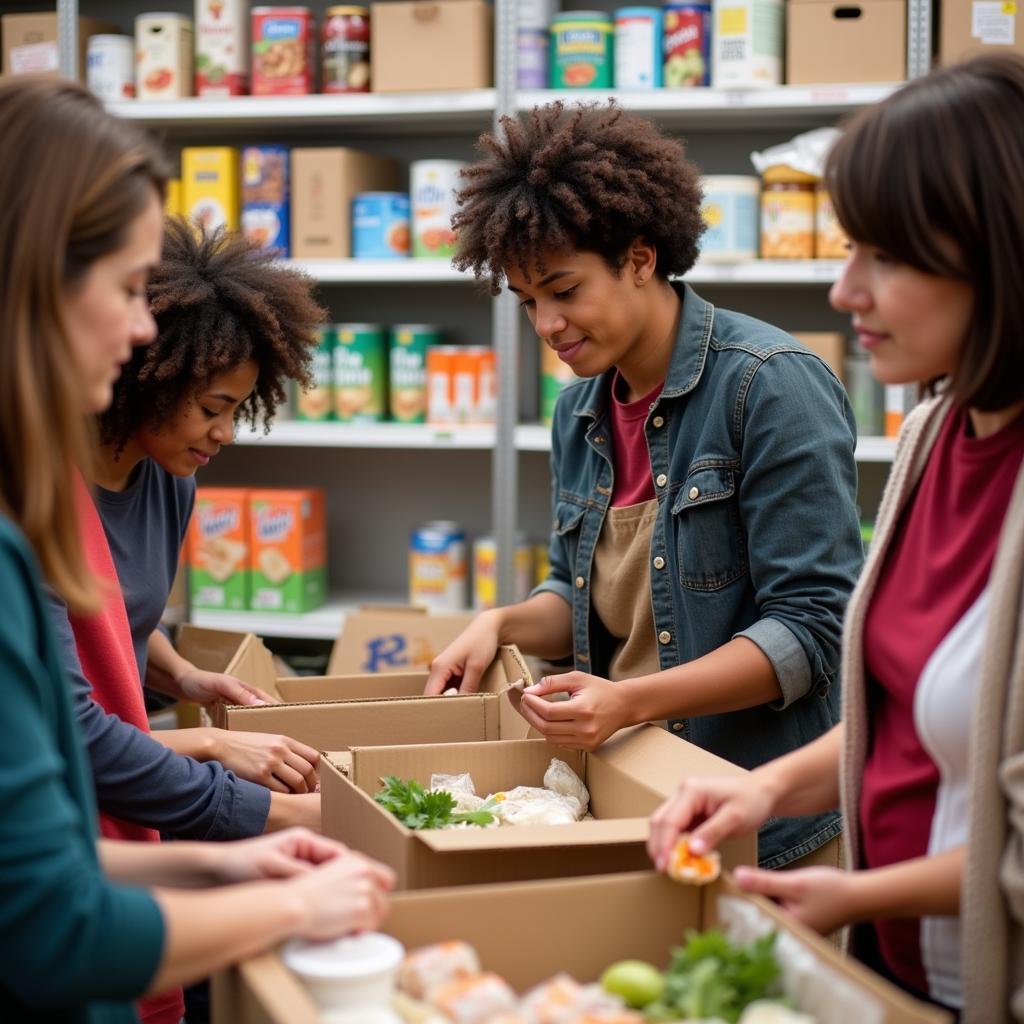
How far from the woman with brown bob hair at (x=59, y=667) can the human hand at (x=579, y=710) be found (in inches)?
18.2

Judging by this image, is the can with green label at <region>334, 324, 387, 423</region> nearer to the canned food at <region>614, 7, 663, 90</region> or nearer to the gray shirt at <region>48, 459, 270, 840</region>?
the canned food at <region>614, 7, 663, 90</region>

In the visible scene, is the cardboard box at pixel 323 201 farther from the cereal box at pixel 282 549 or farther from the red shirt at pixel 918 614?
the red shirt at pixel 918 614

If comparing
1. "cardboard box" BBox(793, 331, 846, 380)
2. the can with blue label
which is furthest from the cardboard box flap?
the can with blue label

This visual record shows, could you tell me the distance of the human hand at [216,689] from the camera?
1845mm

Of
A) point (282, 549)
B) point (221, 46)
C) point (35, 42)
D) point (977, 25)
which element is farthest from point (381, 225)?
point (977, 25)

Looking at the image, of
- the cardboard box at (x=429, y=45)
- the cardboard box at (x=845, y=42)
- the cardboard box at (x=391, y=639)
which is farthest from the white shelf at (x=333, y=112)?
the cardboard box at (x=391, y=639)

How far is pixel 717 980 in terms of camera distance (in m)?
0.95

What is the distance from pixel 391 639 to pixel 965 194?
1865mm

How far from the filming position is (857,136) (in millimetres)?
1069

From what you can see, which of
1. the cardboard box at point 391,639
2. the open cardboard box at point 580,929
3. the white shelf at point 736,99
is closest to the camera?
the open cardboard box at point 580,929

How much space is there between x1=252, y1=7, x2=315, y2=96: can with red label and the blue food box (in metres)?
0.16

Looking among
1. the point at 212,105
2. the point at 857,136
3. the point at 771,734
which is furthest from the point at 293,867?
the point at 212,105

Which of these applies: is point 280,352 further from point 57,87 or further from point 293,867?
point 293,867

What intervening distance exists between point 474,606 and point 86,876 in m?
2.60
